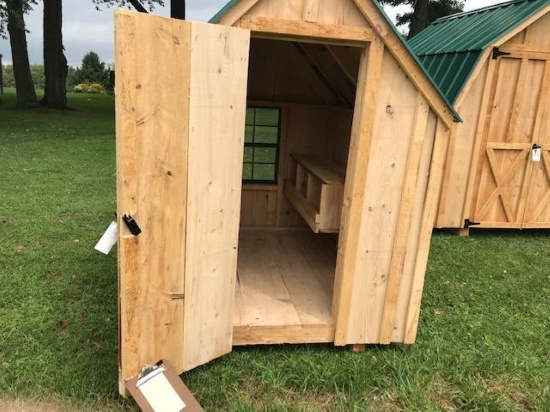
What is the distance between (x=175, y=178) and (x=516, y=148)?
562 centimetres

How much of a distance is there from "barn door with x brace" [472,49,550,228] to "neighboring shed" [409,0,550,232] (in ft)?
0.04

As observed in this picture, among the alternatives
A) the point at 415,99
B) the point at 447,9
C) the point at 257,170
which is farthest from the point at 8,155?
the point at 447,9

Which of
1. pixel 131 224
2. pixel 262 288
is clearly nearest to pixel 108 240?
pixel 131 224

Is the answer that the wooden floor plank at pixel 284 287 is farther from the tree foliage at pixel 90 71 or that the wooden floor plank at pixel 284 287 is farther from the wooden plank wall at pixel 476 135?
the tree foliage at pixel 90 71

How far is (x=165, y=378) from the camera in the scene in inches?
114

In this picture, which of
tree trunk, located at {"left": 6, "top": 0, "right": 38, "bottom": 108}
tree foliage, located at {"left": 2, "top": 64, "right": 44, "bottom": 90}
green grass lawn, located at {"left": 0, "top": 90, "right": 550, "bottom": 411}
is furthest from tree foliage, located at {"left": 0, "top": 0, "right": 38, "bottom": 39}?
tree foliage, located at {"left": 2, "top": 64, "right": 44, "bottom": 90}

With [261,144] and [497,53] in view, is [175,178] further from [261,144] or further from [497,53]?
[497,53]

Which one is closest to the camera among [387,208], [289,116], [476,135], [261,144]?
[387,208]

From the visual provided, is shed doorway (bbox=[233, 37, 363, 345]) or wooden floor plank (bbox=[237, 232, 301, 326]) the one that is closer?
wooden floor plank (bbox=[237, 232, 301, 326])

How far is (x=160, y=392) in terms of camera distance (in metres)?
2.82

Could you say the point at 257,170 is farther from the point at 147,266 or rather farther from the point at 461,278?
the point at 147,266

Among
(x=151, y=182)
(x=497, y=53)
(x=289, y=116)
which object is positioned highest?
(x=497, y=53)

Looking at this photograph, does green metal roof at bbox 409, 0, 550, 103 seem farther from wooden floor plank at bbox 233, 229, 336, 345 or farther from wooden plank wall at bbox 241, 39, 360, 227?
wooden floor plank at bbox 233, 229, 336, 345

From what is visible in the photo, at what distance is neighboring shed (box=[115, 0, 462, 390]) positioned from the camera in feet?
8.49
